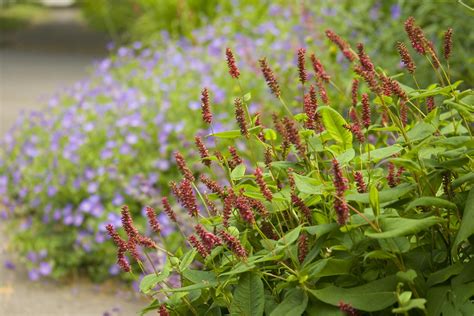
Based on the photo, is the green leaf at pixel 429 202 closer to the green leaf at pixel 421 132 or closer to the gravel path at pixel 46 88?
the green leaf at pixel 421 132

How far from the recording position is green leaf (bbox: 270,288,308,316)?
1.66 m

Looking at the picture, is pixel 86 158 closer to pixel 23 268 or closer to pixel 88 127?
pixel 88 127

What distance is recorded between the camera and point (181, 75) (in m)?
6.31

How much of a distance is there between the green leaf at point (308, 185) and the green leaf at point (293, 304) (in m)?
0.20

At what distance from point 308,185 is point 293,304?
244 millimetres

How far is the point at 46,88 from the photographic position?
34.8ft

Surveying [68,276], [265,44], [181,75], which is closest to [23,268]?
[68,276]

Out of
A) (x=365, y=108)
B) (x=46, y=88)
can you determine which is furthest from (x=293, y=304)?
(x=46, y=88)

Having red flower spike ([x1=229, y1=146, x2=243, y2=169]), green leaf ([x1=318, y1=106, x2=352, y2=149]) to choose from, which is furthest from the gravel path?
green leaf ([x1=318, y1=106, x2=352, y2=149])

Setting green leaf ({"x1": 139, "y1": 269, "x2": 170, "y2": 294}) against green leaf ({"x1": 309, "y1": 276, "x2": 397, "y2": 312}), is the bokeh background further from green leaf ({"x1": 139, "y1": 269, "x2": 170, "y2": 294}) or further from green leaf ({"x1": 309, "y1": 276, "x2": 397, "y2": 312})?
green leaf ({"x1": 309, "y1": 276, "x2": 397, "y2": 312})

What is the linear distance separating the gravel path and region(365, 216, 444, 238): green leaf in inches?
81.8

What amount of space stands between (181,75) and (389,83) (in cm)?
460

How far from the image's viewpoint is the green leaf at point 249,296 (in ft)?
5.75

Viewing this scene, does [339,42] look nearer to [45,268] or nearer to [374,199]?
[374,199]
